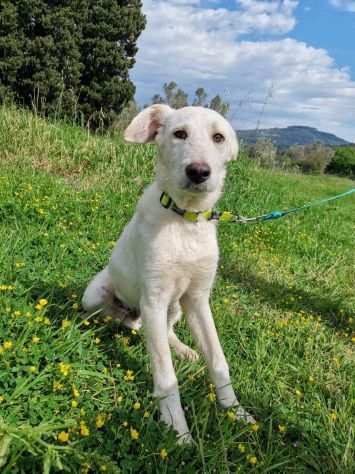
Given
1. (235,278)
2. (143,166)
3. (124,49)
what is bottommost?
(235,278)

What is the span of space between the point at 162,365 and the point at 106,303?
0.76 metres

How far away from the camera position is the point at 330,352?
118 inches

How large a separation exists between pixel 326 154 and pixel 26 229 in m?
31.7

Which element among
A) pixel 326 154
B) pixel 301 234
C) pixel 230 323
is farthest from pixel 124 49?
pixel 326 154

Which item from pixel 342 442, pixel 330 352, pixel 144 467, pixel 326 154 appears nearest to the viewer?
pixel 144 467

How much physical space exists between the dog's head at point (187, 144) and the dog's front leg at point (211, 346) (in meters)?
0.64

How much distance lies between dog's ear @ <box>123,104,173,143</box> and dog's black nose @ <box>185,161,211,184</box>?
1.61 ft

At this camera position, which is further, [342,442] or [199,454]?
[342,442]

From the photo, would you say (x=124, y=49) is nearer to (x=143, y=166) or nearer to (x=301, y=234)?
(x=143, y=166)

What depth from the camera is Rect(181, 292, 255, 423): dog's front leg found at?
2.27m

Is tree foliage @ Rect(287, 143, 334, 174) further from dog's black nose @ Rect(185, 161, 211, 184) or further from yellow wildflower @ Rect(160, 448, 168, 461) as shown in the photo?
yellow wildflower @ Rect(160, 448, 168, 461)

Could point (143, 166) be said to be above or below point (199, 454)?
above

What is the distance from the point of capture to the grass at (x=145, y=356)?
1.80 m

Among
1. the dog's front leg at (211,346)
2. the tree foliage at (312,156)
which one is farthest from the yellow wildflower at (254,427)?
the tree foliage at (312,156)
